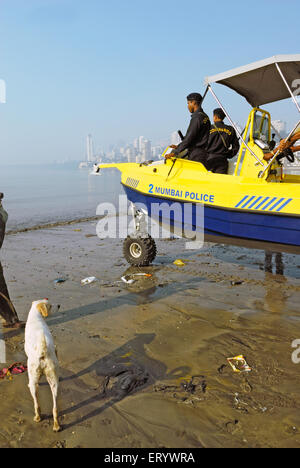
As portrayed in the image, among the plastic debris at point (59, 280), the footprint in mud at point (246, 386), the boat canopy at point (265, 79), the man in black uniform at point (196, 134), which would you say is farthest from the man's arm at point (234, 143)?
the footprint in mud at point (246, 386)

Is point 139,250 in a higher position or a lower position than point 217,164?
lower

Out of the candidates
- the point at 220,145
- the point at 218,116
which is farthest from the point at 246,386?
the point at 218,116

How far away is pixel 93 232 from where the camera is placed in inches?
418

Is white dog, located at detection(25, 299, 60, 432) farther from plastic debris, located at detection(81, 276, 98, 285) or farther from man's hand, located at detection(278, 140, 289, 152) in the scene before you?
man's hand, located at detection(278, 140, 289, 152)

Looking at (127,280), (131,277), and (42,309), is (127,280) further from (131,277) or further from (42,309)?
(42,309)

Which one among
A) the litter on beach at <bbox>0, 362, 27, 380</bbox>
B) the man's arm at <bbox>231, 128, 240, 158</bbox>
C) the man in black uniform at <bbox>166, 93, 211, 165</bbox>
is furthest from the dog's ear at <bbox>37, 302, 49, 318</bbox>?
the man's arm at <bbox>231, 128, 240, 158</bbox>

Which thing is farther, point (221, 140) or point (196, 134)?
point (221, 140)

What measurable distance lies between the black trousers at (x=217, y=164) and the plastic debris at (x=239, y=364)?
3561 mm

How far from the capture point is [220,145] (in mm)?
6008

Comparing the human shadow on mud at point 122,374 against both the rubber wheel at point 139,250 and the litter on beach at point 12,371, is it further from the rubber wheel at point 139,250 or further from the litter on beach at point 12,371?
the rubber wheel at point 139,250

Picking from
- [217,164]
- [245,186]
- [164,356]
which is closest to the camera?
[164,356]

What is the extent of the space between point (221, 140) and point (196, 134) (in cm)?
53

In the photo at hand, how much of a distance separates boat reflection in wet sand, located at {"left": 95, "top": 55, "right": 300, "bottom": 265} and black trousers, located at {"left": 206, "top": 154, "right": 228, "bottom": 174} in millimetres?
216

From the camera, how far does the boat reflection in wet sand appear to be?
469 centimetres
